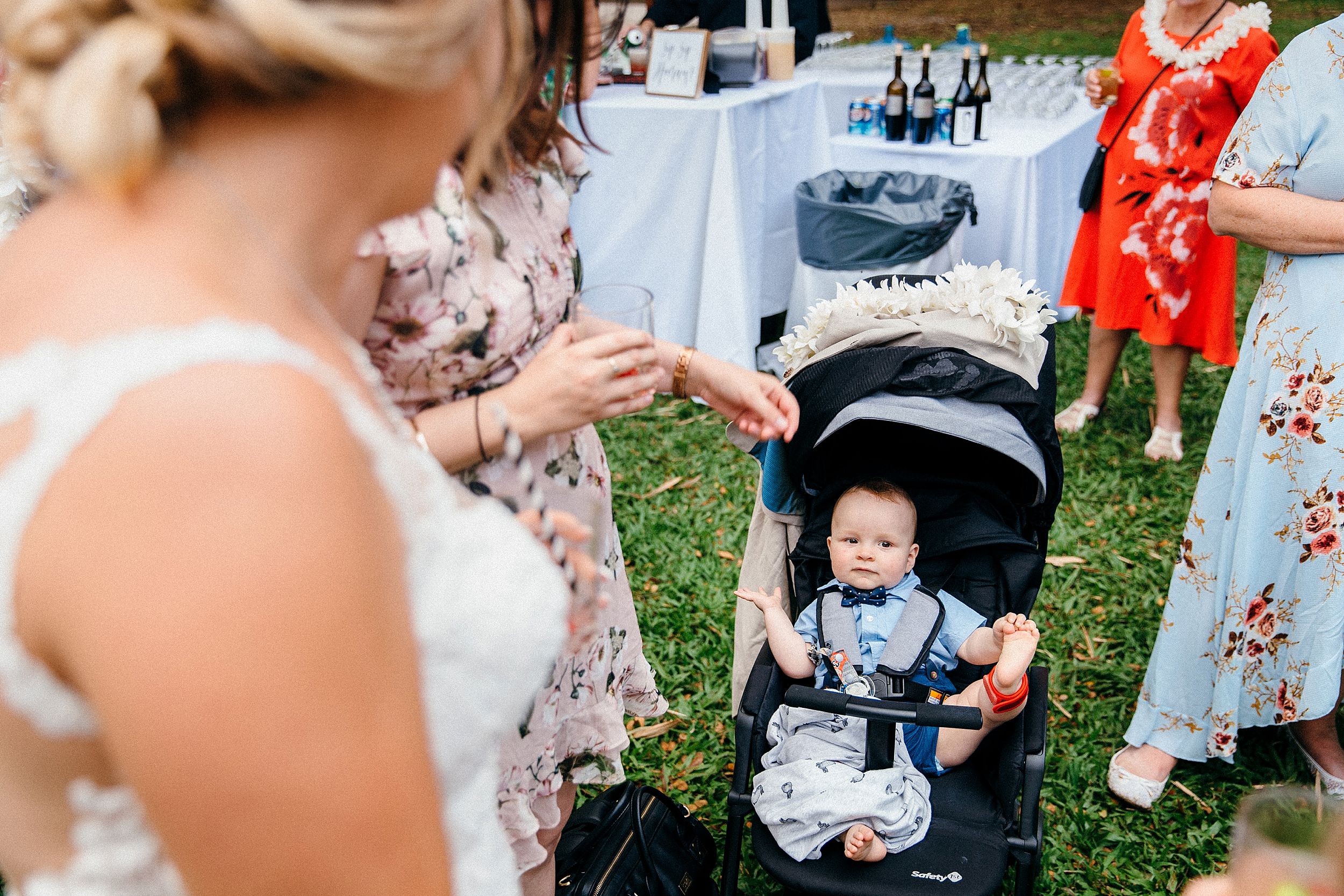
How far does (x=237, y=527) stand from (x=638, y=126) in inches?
179

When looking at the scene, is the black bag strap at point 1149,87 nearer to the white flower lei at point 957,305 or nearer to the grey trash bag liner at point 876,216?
the grey trash bag liner at point 876,216

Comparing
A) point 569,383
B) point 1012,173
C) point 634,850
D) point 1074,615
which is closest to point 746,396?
point 569,383

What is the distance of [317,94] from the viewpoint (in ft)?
2.27

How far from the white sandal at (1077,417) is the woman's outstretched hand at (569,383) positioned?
3.81m

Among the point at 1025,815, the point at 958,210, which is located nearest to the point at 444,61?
the point at 1025,815

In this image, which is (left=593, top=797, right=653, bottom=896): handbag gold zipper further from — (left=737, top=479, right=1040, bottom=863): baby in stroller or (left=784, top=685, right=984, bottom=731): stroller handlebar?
(left=784, top=685, right=984, bottom=731): stroller handlebar

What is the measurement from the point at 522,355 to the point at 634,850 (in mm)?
1183

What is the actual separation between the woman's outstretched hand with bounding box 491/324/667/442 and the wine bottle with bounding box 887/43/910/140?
165 inches

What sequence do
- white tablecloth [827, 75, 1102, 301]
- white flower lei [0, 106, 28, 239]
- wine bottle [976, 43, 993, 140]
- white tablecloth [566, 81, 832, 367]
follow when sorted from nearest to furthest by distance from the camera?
white flower lei [0, 106, 28, 239] → white tablecloth [566, 81, 832, 367] → white tablecloth [827, 75, 1102, 301] → wine bottle [976, 43, 993, 140]

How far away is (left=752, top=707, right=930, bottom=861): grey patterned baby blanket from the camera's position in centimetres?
208

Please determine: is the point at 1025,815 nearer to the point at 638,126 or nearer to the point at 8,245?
the point at 8,245

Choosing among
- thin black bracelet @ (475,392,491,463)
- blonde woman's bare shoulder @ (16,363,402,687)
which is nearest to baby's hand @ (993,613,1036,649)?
thin black bracelet @ (475,392,491,463)

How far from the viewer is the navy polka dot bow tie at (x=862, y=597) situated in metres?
2.48

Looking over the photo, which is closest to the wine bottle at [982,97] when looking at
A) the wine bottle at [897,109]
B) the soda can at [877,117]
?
the wine bottle at [897,109]
